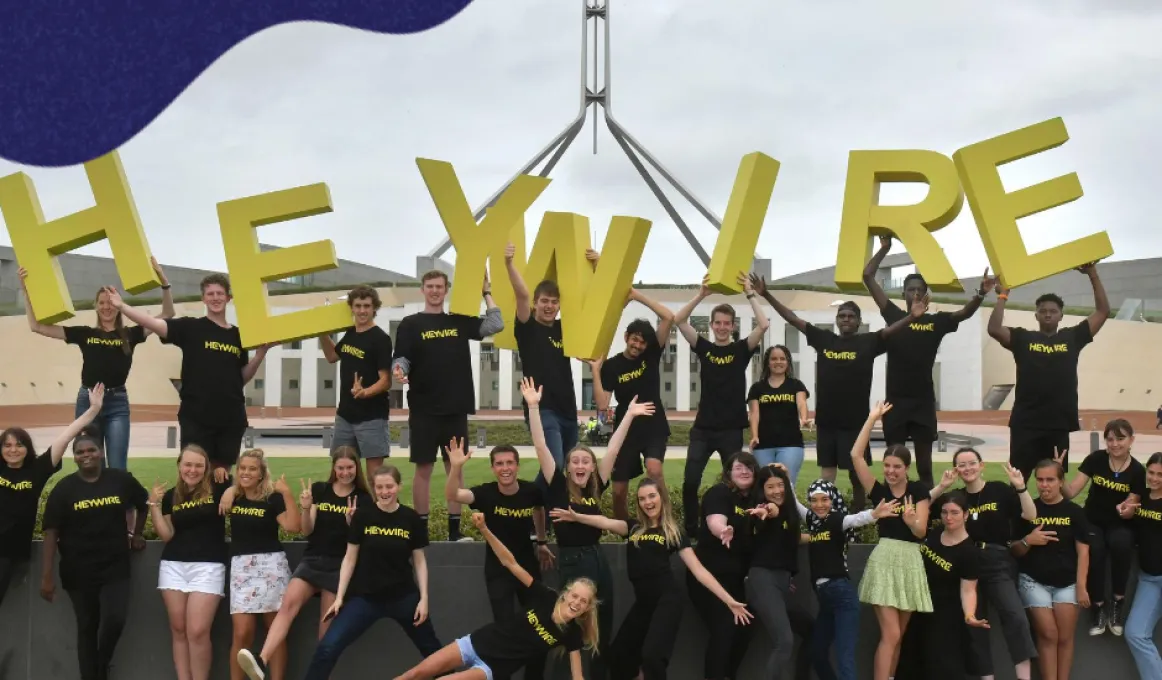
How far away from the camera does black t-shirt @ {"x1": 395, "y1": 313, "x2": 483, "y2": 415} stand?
7.48 meters

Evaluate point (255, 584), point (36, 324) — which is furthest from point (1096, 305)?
point (36, 324)

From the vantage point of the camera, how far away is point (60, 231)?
8398 millimetres

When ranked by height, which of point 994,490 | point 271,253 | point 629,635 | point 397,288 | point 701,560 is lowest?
point 629,635

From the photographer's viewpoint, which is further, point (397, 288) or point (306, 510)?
point (397, 288)

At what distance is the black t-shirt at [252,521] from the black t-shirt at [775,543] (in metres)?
3.27

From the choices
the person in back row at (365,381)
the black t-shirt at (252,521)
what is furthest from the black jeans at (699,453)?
the black t-shirt at (252,521)

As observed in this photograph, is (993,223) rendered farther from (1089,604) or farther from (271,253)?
(271,253)

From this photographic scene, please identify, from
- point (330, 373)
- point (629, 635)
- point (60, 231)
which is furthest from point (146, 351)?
point (629, 635)

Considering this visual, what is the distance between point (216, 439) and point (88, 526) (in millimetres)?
1065

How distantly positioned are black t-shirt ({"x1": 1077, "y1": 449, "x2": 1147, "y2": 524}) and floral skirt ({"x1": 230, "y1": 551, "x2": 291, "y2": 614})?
5.84 meters

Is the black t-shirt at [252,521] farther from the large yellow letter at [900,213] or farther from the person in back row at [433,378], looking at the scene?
the large yellow letter at [900,213]

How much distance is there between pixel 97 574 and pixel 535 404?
3295 millimetres

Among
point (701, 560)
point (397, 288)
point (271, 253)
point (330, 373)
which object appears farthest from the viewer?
point (330, 373)

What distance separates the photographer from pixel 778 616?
680cm
